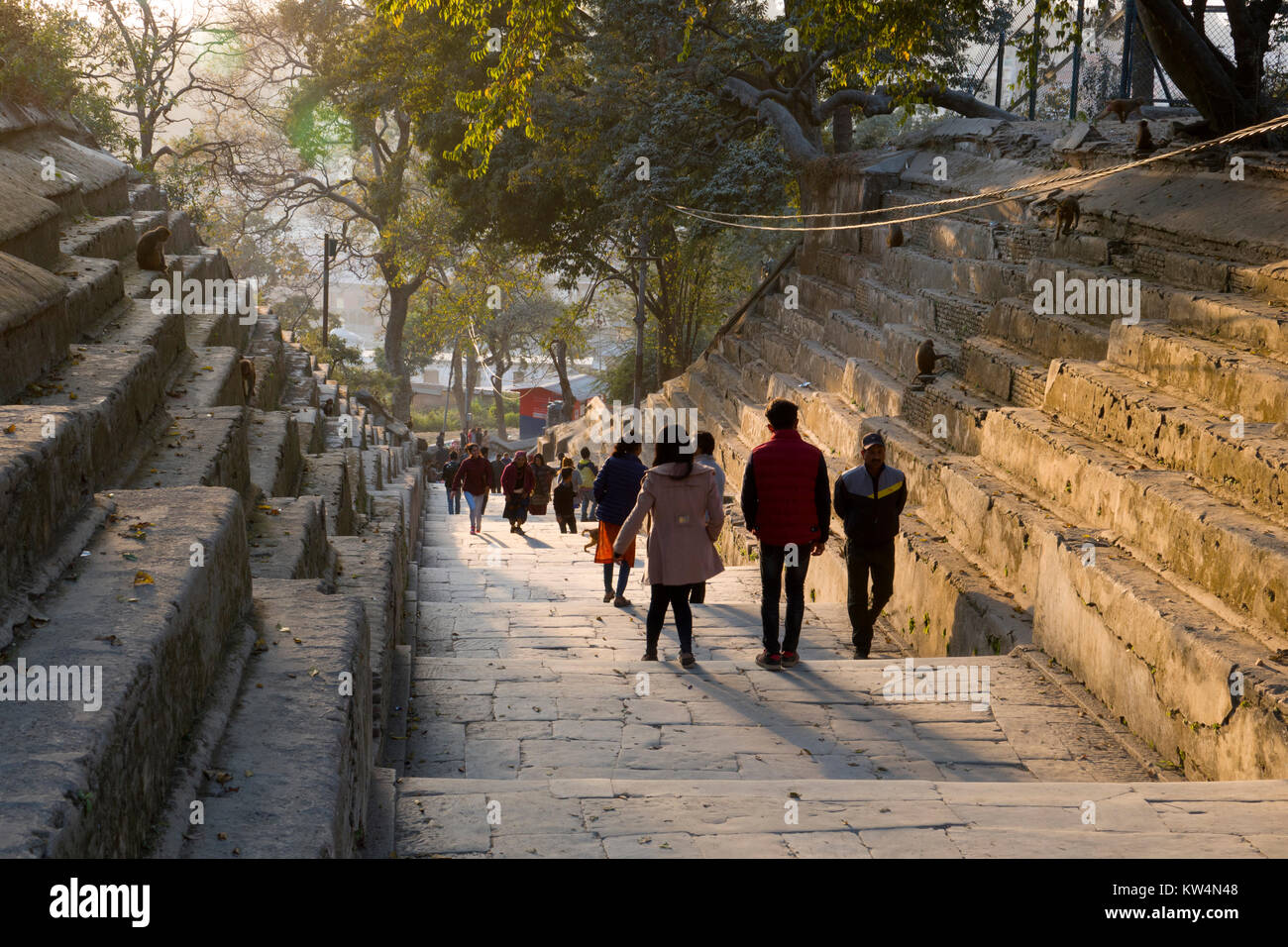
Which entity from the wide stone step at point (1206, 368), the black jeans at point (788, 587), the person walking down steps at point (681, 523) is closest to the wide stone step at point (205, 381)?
the person walking down steps at point (681, 523)

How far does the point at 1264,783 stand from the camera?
14.3 ft

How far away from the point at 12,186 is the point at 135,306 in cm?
147

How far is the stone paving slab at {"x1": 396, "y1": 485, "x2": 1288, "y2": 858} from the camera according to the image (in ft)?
12.8

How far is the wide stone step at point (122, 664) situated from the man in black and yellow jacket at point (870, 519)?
426 centimetres

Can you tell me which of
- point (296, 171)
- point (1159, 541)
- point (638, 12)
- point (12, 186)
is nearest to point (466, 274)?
point (296, 171)

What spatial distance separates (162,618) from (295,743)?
0.53 meters

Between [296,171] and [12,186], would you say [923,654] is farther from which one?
[296,171]

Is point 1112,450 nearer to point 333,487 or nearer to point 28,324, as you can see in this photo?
point 333,487

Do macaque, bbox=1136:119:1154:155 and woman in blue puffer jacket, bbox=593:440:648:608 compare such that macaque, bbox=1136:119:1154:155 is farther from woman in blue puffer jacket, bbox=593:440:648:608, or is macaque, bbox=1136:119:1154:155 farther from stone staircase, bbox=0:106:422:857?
stone staircase, bbox=0:106:422:857

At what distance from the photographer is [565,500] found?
1582cm

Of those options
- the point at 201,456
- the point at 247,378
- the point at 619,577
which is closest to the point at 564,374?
the point at 247,378

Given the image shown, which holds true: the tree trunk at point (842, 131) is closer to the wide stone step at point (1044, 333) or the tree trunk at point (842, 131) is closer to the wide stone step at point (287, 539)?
the wide stone step at point (1044, 333)

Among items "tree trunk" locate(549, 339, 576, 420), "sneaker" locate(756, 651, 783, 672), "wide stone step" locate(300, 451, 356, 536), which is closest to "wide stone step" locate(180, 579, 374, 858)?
"sneaker" locate(756, 651, 783, 672)

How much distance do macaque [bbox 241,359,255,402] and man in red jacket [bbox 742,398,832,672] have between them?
13.8ft
